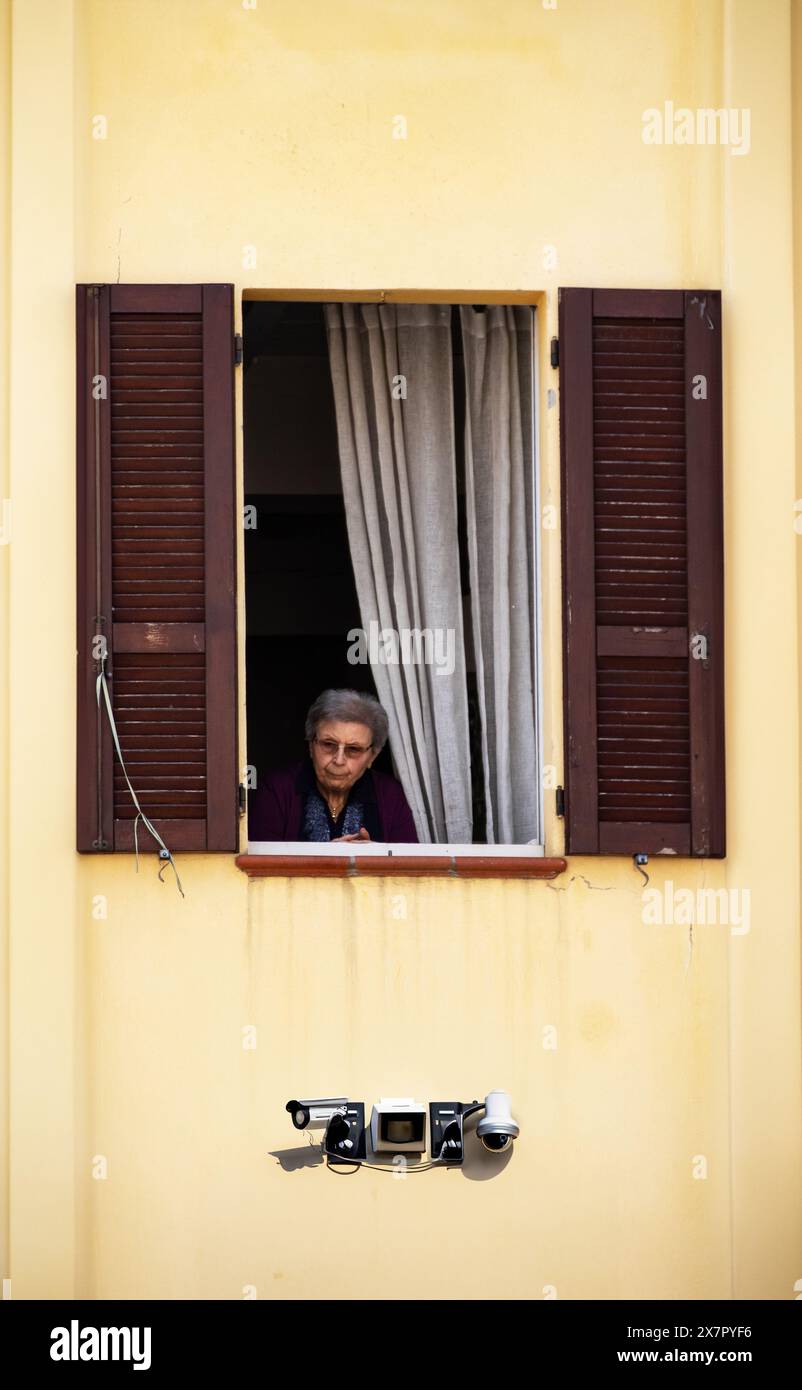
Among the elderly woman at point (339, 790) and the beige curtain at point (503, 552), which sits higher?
the beige curtain at point (503, 552)

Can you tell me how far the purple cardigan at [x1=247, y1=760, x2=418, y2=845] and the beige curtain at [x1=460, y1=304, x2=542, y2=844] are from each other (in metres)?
0.29

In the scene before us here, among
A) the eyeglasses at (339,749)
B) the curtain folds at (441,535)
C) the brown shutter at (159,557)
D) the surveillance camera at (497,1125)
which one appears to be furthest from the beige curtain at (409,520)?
the surveillance camera at (497,1125)

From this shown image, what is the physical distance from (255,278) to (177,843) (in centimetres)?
177

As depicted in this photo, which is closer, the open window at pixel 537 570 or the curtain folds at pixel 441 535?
the open window at pixel 537 570

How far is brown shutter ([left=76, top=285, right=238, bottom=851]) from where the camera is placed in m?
5.58

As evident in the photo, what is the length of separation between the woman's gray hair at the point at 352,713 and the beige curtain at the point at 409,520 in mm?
63

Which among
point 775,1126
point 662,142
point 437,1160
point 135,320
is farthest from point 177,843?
point 662,142

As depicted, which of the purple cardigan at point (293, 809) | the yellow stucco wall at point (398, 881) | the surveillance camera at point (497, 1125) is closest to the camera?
the surveillance camera at point (497, 1125)

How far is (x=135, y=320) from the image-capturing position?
5652 millimetres

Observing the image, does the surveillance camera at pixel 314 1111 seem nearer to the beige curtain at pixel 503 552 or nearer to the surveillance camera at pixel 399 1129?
the surveillance camera at pixel 399 1129

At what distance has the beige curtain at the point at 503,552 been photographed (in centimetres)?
606

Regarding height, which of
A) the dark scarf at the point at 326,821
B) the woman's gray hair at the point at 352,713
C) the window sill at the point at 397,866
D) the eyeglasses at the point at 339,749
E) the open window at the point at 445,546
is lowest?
the window sill at the point at 397,866

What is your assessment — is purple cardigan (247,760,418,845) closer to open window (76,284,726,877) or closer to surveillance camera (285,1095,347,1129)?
open window (76,284,726,877)

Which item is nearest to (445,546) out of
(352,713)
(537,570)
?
(537,570)
